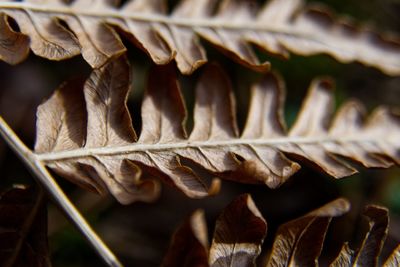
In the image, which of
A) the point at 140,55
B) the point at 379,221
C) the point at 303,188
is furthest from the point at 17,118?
the point at 379,221

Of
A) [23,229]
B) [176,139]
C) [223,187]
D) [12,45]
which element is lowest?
[223,187]

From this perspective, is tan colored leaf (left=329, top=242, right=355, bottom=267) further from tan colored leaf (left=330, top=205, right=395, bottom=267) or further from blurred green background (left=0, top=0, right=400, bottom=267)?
blurred green background (left=0, top=0, right=400, bottom=267)

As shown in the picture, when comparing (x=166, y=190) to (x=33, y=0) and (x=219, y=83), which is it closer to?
(x=219, y=83)

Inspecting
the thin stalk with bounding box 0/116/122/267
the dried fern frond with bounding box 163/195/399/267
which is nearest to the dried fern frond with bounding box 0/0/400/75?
the thin stalk with bounding box 0/116/122/267

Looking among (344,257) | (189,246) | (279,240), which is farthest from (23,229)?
(344,257)

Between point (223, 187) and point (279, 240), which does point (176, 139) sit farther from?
point (223, 187)
